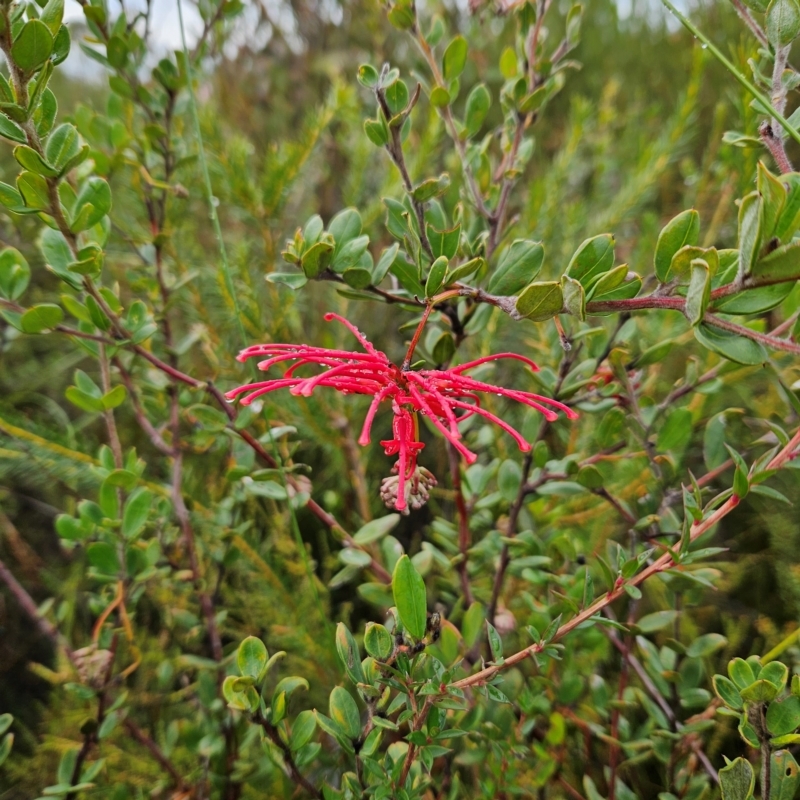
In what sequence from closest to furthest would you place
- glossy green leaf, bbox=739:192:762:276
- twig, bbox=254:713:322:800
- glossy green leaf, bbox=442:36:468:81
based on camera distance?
glossy green leaf, bbox=739:192:762:276 < twig, bbox=254:713:322:800 < glossy green leaf, bbox=442:36:468:81

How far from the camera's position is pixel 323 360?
33 centimetres

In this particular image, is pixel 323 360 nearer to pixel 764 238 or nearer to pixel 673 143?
pixel 764 238

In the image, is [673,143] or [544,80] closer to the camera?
[544,80]

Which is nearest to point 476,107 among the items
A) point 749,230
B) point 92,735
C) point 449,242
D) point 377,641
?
point 449,242

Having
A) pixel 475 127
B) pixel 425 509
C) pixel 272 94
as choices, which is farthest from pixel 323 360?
pixel 272 94

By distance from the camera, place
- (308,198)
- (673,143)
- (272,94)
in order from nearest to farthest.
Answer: (673,143) → (308,198) → (272,94)

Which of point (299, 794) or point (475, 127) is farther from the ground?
point (475, 127)

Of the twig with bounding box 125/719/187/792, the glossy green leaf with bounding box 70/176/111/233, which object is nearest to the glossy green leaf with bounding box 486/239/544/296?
the glossy green leaf with bounding box 70/176/111/233

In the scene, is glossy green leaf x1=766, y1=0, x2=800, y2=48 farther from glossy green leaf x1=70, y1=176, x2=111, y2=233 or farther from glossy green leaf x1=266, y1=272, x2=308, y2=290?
glossy green leaf x1=70, y1=176, x2=111, y2=233

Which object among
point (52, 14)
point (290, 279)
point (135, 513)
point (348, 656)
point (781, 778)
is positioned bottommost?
point (781, 778)

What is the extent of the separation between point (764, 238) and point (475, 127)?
275 millimetres

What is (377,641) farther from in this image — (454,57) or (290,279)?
(454,57)

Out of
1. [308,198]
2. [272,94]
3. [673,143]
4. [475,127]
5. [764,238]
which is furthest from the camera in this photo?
[272,94]

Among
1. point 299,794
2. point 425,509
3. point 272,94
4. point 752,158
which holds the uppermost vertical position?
point 272,94
